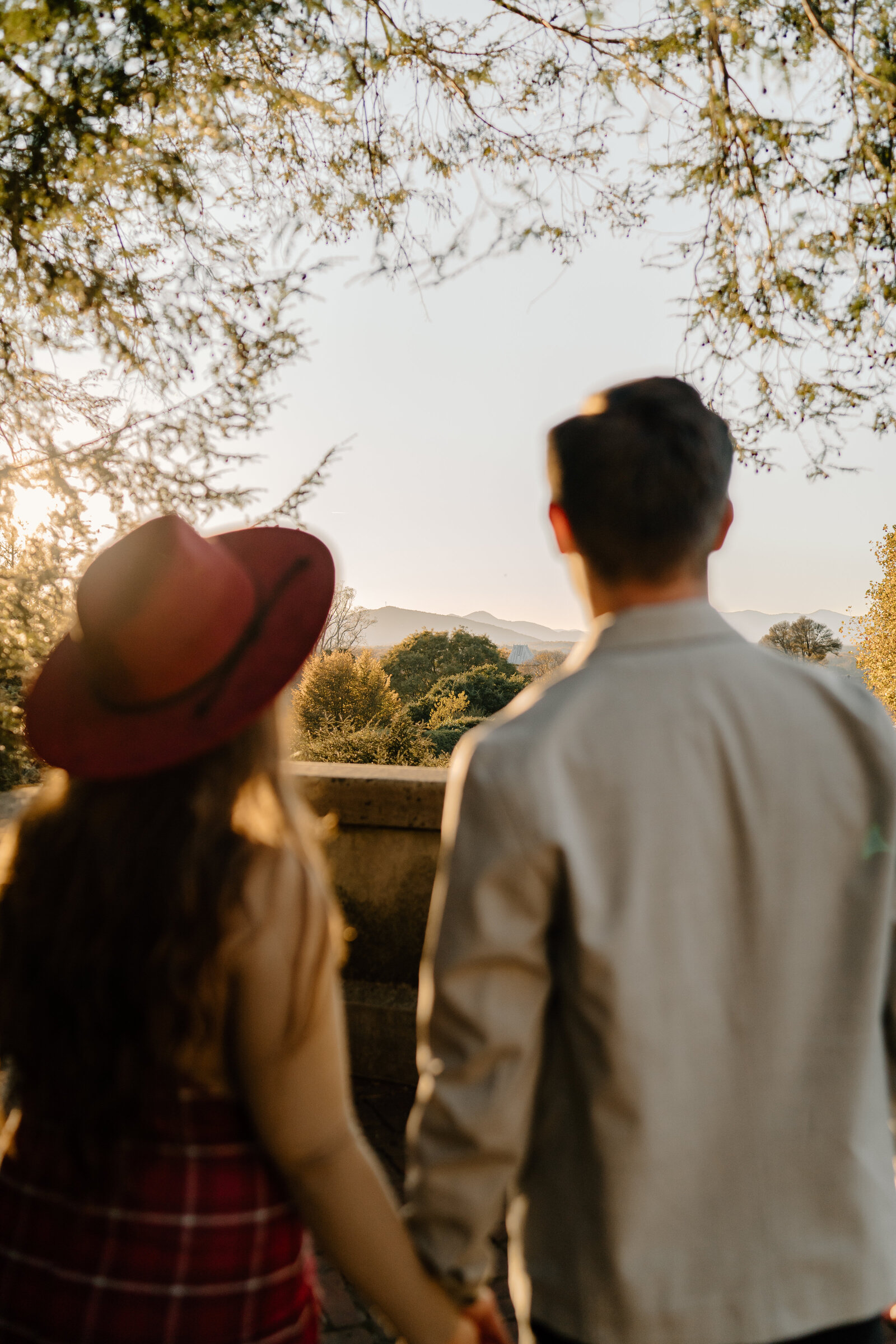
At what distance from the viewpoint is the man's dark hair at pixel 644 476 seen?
1.26 meters

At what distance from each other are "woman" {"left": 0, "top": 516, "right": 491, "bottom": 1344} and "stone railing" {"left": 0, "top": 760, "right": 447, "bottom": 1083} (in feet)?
7.85

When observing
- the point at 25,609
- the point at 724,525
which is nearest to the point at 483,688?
the point at 25,609

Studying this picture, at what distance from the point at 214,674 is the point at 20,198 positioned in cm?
464

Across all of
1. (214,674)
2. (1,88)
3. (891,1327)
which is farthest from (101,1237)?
(1,88)

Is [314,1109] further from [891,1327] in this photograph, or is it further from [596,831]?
[891,1327]

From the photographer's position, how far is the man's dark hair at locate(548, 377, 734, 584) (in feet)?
4.13

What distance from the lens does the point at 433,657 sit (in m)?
35.3

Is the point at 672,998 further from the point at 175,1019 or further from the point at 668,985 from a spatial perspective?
the point at 175,1019

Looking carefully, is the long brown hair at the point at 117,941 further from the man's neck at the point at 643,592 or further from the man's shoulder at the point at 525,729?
the man's neck at the point at 643,592

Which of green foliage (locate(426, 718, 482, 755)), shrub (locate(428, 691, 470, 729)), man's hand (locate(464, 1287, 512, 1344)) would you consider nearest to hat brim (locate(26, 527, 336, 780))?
man's hand (locate(464, 1287, 512, 1344))

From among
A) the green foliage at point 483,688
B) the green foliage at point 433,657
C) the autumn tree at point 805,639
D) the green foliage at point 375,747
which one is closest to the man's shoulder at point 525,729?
the green foliage at point 375,747

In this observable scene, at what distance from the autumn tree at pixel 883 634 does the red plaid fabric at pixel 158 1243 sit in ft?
105

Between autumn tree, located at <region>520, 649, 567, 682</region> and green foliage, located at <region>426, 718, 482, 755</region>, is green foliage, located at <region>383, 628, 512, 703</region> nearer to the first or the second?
autumn tree, located at <region>520, 649, 567, 682</region>

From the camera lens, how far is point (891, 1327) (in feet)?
7.95
